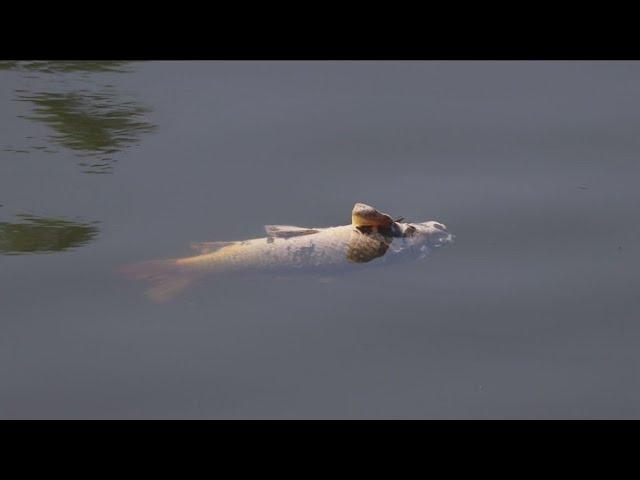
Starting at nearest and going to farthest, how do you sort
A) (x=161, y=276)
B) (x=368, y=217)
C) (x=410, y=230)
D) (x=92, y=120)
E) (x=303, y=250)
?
(x=161, y=276)
(x=303, y=250)
(x=368, y=217)
(x=410, y=230)
(x=92, y=120)

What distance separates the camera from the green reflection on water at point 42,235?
568 centimetres

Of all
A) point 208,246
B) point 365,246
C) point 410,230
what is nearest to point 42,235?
point 208,246

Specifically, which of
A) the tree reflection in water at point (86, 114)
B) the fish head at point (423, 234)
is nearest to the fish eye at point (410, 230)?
the fish head at point (423, 234)

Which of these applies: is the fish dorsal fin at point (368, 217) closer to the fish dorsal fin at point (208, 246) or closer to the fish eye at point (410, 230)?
the fish eye at point (410, 230)

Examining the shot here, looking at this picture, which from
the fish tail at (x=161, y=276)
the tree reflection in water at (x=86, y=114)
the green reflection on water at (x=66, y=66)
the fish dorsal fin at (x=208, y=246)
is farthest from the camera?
the green reflection on water at (x=66, y=66)

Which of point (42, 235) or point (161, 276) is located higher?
point (42, 235)

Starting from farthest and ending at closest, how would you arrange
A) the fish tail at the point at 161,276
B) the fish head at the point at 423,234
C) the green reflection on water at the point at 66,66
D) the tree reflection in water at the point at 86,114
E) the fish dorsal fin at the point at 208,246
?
1. the green reflection on water at the point at 66,66
2. the tree reflection in water at the point at 86,114
3. the fish head at the point at 423,234
4. the fish dorsal fin at the point at 208,246
5. the fish tail at the point at 161,276

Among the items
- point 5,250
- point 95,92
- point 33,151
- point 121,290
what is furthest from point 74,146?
point 121,290

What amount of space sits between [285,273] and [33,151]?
7.55ft

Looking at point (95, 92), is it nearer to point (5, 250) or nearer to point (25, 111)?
point (25, 111)

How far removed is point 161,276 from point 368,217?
1.35m

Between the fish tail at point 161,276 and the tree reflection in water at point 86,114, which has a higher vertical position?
the tree reflection in water at point 86,114

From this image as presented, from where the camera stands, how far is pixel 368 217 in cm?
573

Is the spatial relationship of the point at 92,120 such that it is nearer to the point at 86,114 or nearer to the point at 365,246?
the point at 86,114
